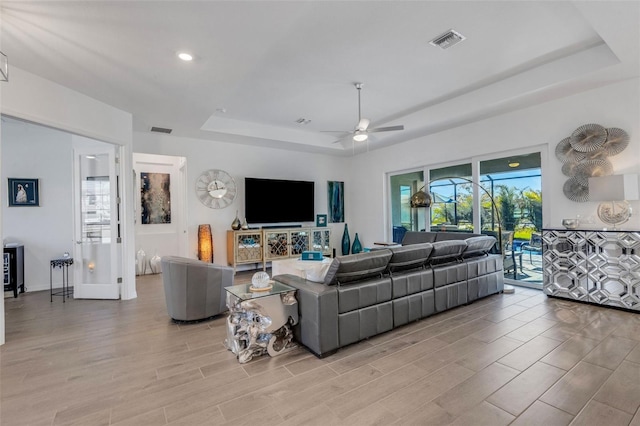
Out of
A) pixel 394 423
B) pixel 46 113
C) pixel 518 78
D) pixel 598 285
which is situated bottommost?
pixel 394 423

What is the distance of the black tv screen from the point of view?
6.52 meters

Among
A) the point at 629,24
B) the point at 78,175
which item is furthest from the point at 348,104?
the point at 78,175

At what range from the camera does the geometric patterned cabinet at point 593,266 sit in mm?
3615

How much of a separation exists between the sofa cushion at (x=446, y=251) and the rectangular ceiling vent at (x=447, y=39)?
2.24 m

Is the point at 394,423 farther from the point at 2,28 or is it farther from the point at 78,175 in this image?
the point at 78,175

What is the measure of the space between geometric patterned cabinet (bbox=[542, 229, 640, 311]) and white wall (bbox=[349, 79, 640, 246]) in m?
0.35

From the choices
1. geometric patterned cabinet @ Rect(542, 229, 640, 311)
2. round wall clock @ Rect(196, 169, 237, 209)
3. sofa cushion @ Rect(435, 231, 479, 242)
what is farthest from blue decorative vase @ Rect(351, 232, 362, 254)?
geometric patterned cabinet @ Rect(542, 229, 640, 311)

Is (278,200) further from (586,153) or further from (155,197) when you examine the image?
(586,153)

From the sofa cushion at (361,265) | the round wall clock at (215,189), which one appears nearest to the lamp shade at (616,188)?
the sofa cushion at (361,265)

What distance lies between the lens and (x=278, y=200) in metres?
6.88

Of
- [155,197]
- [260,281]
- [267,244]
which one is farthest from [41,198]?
[260,281]

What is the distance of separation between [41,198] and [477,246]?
7.01 m

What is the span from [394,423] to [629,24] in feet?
12.6

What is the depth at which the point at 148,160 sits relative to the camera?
645 cm
